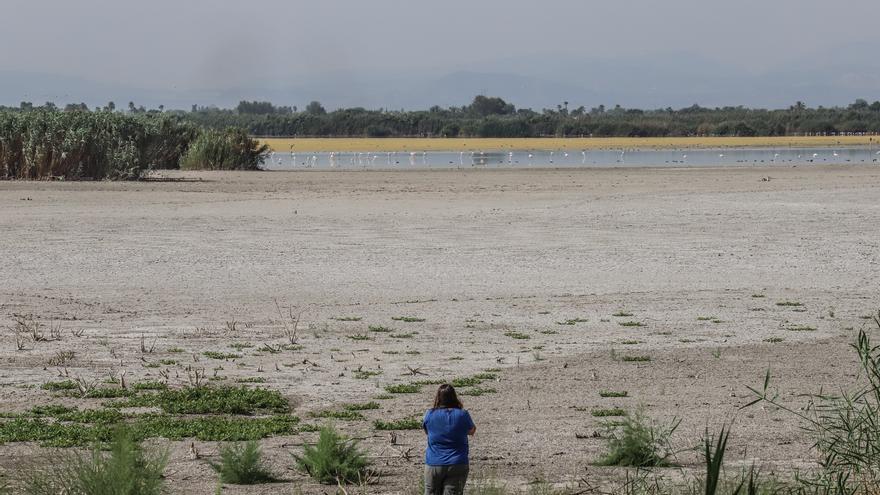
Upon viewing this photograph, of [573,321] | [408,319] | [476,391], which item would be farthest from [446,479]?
[573,321]

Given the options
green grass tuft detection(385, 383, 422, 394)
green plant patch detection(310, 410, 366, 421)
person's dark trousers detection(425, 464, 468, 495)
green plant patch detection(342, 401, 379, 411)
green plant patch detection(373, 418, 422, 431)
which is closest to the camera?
person's dark trousers detection(425, 464, 468, 495)

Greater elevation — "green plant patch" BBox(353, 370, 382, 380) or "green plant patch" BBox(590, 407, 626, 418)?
"green plant patch" BBox(590, 407, 626, 418)

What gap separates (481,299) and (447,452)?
10291 millimetres

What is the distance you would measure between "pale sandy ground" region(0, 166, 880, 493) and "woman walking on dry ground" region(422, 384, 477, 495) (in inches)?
42.6

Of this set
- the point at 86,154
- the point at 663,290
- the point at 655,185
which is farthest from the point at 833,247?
the point at 86,154

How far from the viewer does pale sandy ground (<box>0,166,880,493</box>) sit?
1139 centimetres

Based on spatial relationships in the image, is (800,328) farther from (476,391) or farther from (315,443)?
(315,443)

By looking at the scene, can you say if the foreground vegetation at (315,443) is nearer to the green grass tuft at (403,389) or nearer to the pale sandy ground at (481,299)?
the green grass tuft at (403,389)

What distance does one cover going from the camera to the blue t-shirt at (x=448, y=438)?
26.9ft

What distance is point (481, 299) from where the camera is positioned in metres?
18.5

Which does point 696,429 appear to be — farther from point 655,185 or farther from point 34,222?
point 655,185

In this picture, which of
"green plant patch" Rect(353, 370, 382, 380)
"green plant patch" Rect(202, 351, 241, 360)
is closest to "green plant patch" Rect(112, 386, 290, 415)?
"green plant patch" Rect(353, 370, 382, 380)

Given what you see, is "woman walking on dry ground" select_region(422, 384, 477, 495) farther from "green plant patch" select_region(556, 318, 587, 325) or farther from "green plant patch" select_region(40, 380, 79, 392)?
"green plant patch" select_region(556, 318, 587, 325)

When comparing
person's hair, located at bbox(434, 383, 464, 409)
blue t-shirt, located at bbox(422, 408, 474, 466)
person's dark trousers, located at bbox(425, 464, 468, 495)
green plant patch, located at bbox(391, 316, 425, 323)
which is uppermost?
person's hair, located at bbox(434, 383, 464, 409)
